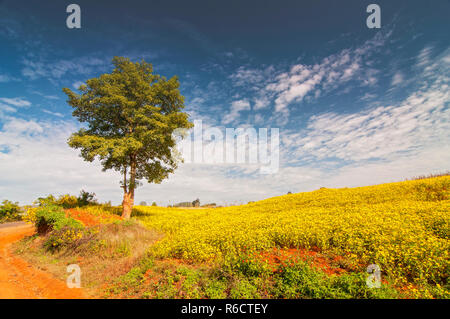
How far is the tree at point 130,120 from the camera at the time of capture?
1452cm

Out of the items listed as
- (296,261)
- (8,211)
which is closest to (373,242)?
(296,261)

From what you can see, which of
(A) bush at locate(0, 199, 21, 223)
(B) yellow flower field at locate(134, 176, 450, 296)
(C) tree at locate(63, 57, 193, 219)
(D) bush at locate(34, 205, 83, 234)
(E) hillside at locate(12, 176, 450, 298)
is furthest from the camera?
(A) bush at locate(0, 199, 21, 223)

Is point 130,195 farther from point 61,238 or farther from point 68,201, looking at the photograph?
point 61,238

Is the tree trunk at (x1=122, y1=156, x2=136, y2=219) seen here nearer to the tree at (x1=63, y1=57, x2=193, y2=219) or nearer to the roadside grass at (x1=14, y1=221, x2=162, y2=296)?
the tree at (x1=63, y1=57, x2=193, y2=219)

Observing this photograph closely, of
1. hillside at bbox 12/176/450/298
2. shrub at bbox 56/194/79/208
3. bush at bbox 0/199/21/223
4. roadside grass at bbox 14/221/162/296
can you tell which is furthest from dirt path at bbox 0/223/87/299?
bush at bbox 0/199/21/223

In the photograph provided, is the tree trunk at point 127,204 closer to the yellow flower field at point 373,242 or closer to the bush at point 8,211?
the yellow flower field at point 373,242

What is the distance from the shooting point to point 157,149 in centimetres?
1709

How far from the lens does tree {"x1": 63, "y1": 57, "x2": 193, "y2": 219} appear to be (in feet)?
47.6
